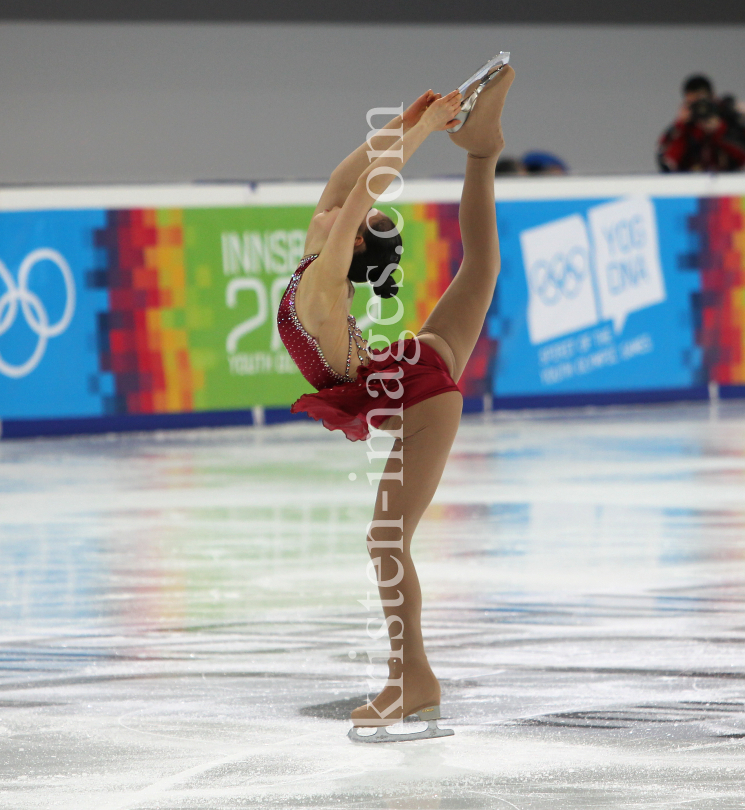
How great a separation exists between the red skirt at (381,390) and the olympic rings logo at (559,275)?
27.2ft

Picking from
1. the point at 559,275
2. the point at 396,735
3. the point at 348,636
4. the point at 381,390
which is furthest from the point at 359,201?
the point at 559,275

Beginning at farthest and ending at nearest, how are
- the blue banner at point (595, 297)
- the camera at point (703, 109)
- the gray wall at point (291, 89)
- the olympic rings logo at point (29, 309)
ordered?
the gray wall at point (291, 89) → the camera at point (703, 109) → the blue banner at point (595, 297) → the olympic rings logo at point (29, 309)

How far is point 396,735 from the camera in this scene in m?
3.48

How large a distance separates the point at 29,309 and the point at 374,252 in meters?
7.44

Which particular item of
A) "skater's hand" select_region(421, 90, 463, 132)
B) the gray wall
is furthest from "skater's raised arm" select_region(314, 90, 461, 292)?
the gray wall

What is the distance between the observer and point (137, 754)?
3.38 metres

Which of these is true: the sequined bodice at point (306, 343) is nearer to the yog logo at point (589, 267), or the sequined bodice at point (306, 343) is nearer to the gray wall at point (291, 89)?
the yog logo at point (589, 267)

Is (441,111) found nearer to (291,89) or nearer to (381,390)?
(381,390)

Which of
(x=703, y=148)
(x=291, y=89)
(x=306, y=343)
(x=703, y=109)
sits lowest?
(x=306, y=343)

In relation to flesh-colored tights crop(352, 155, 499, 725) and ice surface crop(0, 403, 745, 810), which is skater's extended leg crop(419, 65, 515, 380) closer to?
flesh-colored tights crop(352, 155, 499, 725)

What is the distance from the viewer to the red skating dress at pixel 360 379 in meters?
3.42

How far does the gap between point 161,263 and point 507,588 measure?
611cm

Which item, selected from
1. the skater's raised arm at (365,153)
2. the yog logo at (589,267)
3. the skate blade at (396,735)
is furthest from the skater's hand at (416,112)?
the yog logo at (589,267)

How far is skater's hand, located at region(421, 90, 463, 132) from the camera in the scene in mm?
3332
